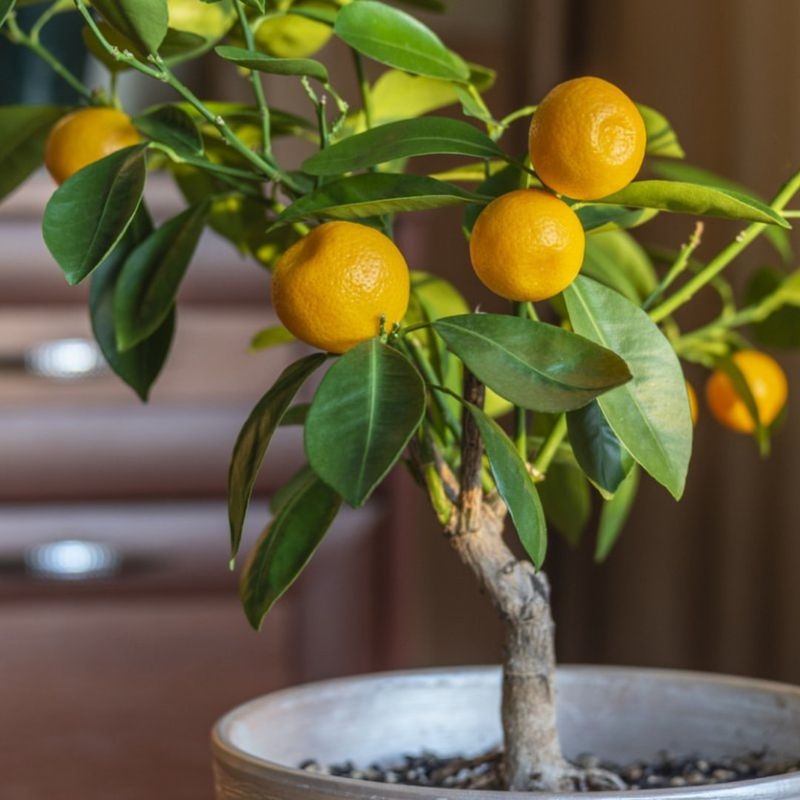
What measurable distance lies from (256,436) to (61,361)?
116 cm

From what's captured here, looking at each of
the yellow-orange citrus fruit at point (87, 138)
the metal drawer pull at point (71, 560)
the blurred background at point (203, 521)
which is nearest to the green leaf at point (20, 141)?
the yellow-orange citrus fruit at point (87, 138)

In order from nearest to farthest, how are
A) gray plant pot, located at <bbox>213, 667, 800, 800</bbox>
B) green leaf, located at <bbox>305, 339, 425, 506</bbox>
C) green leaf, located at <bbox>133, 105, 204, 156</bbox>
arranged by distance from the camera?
green leaf, located at <bbox>305, 339, 425, 506</bbox> → green leaf, located at <bbox>133, 105, 204, 156</bbox> → gray plant pot, located at <bbox>213, 667, 800, 800</bbox>

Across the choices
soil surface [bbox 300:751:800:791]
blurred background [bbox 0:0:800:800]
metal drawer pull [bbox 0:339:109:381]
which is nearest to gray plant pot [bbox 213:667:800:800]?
soil surface [bbox 300:751:800:791]

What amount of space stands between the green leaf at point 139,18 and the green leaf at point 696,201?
0.51ft

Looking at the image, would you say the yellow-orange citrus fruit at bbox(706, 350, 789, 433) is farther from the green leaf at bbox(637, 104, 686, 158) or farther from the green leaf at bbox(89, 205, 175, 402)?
A: the green leaf at bbox(89, 205, 175, 402)

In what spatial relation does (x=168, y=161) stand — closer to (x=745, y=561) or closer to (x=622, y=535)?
(x=745, y=561)

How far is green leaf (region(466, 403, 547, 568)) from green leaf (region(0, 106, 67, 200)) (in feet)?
0.82

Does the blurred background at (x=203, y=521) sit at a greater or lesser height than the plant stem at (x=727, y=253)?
lesser

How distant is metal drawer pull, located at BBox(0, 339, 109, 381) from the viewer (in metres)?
1.53

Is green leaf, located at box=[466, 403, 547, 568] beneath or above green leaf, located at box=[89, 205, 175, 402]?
beneath

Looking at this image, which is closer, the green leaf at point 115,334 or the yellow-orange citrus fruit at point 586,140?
the yellow-orange citrus fruit at point 586,140

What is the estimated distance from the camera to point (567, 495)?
0.62 m

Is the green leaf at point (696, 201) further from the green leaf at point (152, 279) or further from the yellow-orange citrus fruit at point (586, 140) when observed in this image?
the green leaf at point (152, 279)

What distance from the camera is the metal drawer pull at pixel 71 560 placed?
5.06 feet
